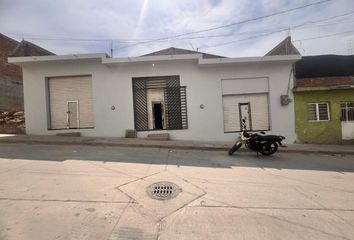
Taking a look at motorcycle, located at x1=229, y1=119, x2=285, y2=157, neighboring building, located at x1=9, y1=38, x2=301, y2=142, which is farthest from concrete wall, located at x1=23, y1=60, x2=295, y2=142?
motorcycle, located at x1=229, y1=119, x2=285, y2=157

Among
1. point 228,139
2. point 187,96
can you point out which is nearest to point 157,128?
point 187,96

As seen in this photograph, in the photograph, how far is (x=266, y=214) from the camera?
4766 mm

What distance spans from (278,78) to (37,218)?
1306 cm

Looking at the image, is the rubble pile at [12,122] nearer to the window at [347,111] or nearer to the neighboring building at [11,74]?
the neighboring building at [11,74]

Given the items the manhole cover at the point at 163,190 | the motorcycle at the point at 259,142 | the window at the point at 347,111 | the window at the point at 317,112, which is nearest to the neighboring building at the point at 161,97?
the window at the point at 317,112

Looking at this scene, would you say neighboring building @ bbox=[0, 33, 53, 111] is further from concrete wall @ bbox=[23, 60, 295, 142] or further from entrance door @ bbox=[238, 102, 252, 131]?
entrance door @ bbox=[238, 102, 252, 131]

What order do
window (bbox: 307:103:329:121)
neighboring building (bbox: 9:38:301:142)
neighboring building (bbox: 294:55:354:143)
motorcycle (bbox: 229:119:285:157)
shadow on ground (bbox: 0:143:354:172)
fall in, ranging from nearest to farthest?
shadow on ground (bbox: 0:143:354:172), motorcycle (bbox: 229:119:285:157), neighboring building (bbox: 9:38:301:142), neighboring building (bbox: 294:55:354:143), window (bbox: 307:103:329:121)

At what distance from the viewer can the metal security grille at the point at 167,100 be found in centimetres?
1421

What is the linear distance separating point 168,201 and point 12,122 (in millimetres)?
12769

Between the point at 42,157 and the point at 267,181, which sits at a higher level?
the point at 42,157

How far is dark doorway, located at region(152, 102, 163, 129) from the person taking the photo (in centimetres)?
1430

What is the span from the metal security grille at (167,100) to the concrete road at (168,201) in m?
5.24

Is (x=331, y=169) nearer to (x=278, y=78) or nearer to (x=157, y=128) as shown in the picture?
(x=278, y=78)

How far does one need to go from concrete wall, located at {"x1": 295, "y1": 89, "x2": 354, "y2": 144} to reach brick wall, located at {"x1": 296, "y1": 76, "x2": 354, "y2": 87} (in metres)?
0.39
